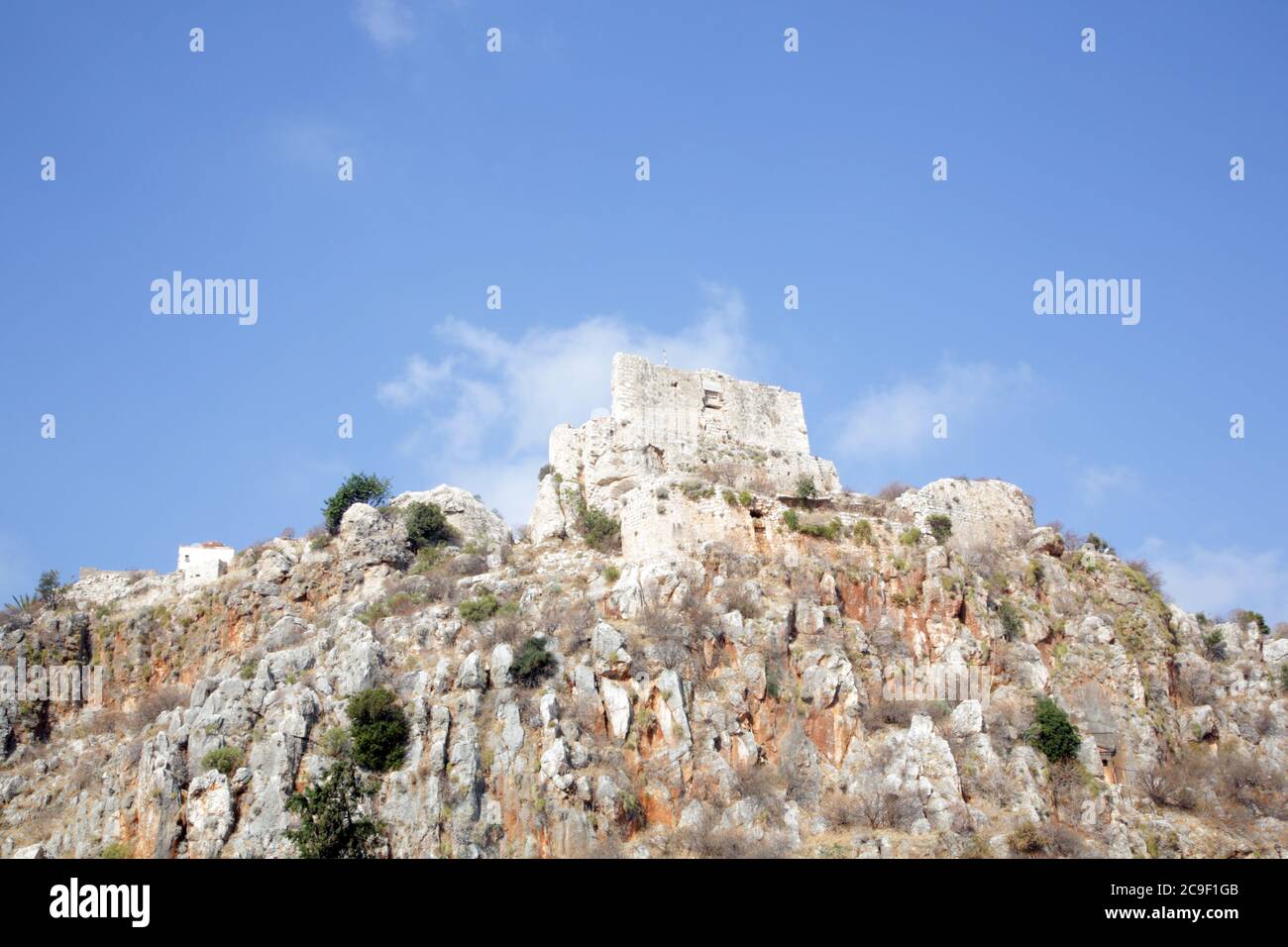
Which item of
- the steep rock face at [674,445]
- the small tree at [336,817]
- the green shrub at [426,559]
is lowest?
the small tree at [336,817]

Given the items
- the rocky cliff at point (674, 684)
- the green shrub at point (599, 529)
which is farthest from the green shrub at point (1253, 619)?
the green shrub at point (599, 529)

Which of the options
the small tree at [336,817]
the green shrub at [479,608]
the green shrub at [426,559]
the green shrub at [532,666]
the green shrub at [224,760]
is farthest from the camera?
the green shrub at [426,559]

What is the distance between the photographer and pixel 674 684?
1497 inches

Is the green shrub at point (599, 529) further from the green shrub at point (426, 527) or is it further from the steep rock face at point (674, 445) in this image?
the green shrub at point (426, 527)

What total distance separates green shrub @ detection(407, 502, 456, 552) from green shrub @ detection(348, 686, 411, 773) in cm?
1486

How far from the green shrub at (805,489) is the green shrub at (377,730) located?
58.1ft

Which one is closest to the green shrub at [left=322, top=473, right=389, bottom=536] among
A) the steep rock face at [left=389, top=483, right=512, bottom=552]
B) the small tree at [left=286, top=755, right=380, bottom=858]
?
the steep rock face at [left=389, top=483, right=512, bottom=552]

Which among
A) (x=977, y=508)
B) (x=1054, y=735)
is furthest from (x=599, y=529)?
(x=1054, y=735)

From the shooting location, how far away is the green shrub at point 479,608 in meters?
41.4

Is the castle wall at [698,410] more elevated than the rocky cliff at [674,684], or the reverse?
the castle wall at [698,410]

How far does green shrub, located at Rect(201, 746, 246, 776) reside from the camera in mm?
35844

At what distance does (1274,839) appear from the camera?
38250mm

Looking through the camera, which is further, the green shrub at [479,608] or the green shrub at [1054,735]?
the green shrub at [479,608]
